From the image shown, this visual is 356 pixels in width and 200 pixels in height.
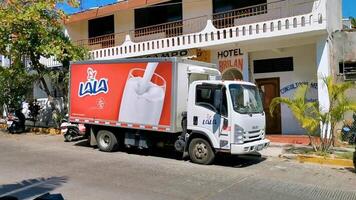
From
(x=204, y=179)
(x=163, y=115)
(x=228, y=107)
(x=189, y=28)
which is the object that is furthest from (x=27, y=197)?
(x=189, y=28)

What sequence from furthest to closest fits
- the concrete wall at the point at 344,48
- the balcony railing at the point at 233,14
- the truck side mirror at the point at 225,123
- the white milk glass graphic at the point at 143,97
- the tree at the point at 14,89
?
the tree at the point at 14,89 → the balcony railing at the point at 233,14 → the concrete wall at the point at 344,48 → the white milk glass graphic at the point at 143,97 → the truck side mirror at the point at 225,123

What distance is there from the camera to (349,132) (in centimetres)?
1489

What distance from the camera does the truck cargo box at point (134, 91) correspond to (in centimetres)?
1210

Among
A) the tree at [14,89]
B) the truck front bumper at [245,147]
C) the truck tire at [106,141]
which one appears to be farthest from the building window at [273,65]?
the tree at [14,89]

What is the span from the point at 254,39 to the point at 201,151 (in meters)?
6.11

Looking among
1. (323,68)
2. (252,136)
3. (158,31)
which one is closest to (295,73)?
(323,68)

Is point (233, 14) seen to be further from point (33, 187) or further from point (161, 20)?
point (33, 187)

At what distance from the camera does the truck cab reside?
11.1 metres

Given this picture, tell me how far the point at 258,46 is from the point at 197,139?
6.81m

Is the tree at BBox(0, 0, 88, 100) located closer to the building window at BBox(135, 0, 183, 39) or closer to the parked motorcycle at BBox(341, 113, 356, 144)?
the building window at BBox(135, 0, 183, 39)

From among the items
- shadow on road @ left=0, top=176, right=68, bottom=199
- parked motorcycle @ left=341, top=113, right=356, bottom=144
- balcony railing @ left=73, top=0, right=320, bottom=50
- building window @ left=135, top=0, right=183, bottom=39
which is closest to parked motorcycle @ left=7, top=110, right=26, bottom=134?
balcony railing @ left=73, top=0, right=320, bottom=50

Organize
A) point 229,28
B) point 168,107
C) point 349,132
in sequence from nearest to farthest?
1. point 168,107
2. point 349,132
3. point 229,28

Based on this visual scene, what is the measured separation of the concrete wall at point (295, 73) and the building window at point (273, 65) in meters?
0.14

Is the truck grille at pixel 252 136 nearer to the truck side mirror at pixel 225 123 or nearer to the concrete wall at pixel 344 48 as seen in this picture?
the truck side mirror at pixel 225 123
